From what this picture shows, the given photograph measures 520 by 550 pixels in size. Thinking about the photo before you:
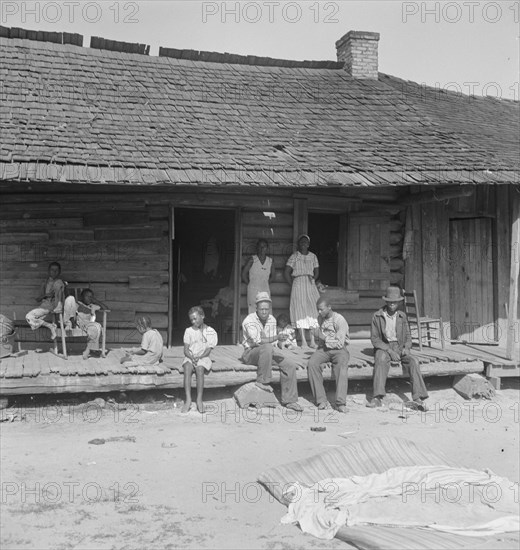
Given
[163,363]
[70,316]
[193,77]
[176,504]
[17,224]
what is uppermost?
[193,77]

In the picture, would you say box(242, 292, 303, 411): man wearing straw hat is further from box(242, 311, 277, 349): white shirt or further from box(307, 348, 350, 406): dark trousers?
box(307, 348, 350, 406): dark trousers

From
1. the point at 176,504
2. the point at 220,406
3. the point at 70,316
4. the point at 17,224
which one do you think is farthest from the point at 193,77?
the point at 176,504

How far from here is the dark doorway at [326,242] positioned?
1397 centimetres

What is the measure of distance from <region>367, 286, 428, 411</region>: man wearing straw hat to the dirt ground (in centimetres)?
24

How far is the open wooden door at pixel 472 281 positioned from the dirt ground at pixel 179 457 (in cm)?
197

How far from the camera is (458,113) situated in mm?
13484

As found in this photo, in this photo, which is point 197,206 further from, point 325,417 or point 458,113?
point 458,113

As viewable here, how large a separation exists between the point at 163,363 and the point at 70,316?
1355 mm

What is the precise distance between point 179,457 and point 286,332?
3701 millimetres

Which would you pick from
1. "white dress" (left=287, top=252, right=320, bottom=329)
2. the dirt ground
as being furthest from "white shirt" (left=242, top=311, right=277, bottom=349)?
"white dress" (left=287, top=252, right=320, bottom=329)

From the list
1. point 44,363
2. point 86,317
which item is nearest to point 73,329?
point 86,317

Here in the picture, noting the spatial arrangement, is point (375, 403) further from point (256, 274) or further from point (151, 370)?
point (151, 370)

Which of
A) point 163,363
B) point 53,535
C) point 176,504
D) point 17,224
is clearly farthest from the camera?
point 17,224

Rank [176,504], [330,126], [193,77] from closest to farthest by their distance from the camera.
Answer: [176,504] < [330,126] < [193,77]
